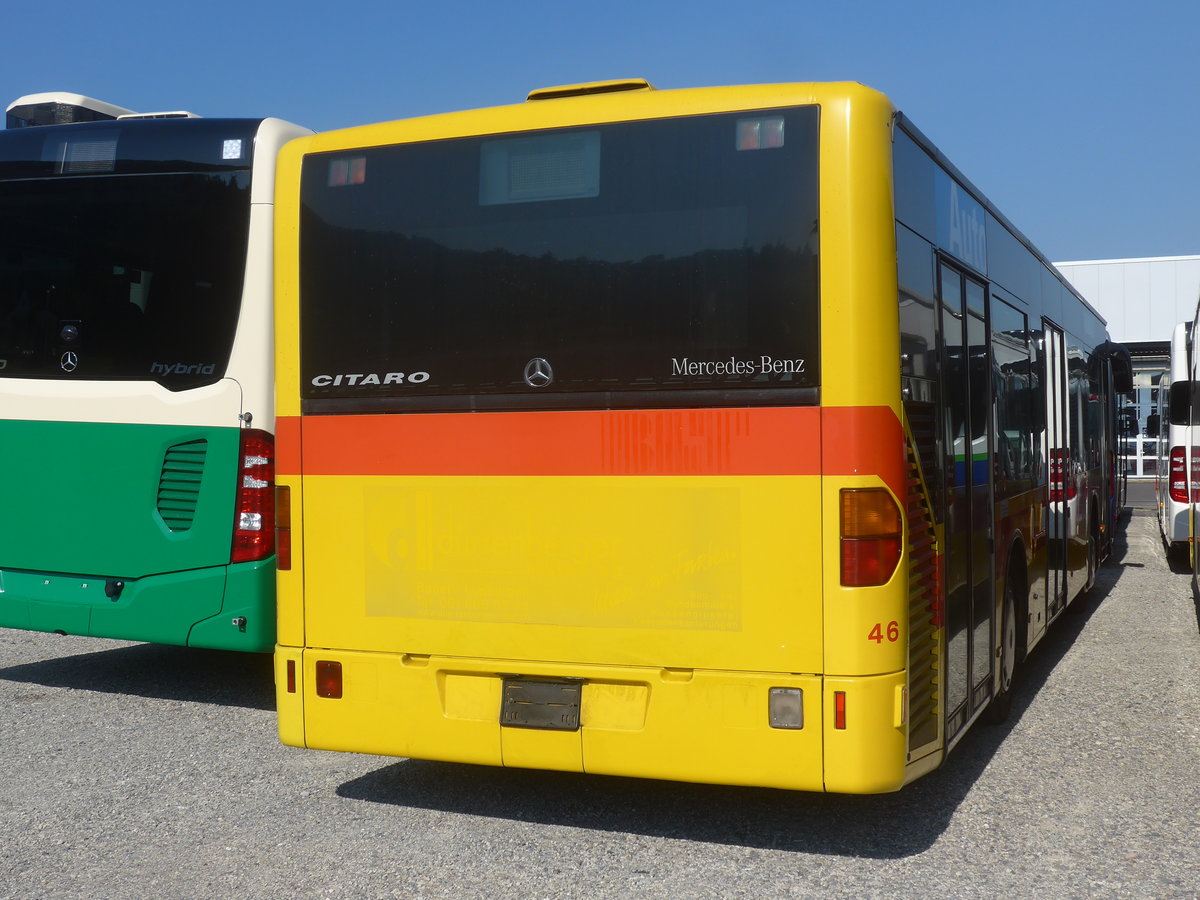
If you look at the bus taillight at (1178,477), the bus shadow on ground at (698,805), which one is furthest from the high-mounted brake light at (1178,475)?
the bus shadow on ground at (698,805)

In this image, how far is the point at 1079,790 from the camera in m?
5.82

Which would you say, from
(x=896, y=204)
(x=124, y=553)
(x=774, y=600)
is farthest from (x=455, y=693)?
(x=124, y=553)

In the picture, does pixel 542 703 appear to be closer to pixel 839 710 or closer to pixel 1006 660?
pixel 839 710

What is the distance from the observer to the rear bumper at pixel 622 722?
4.68 m

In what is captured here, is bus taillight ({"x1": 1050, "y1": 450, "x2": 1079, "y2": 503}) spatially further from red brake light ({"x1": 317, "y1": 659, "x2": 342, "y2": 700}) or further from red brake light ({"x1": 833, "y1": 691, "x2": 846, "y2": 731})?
red brake light ({"x1": 317, "y1": 659, "x2": 342, "y2": 700})

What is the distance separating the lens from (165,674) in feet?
28.5

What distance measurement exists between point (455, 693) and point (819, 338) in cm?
194

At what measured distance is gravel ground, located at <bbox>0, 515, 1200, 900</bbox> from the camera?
15.2 ft

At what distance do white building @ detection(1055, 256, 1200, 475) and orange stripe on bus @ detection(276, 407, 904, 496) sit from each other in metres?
35.8

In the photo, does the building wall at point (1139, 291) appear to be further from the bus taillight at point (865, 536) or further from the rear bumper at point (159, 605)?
the bus taillight at point (865, 536)

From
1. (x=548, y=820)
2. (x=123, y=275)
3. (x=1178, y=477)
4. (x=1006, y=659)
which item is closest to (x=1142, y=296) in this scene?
(x=1178, y=477)

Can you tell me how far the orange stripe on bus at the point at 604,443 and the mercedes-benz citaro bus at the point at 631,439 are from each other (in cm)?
1

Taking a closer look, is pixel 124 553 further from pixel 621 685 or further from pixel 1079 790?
pixel 1079 790

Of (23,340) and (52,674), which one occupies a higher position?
(23,340)
